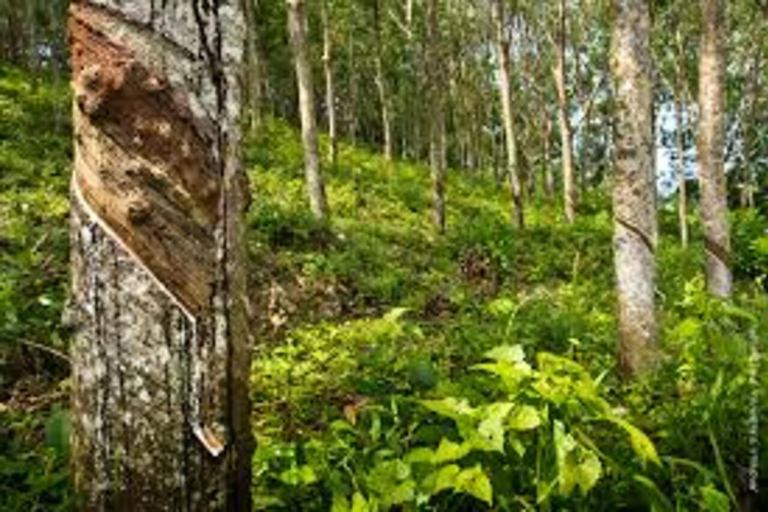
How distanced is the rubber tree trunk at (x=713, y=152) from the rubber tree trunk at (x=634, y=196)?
285cm

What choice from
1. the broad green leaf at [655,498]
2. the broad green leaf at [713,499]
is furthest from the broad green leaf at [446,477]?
the broad green leaf at [713,499]

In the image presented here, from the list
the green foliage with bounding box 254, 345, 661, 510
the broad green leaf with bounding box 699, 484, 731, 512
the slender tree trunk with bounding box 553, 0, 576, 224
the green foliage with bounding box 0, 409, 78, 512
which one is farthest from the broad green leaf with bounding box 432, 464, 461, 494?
the slender tree trunk with bounding box 553, 0, 576, 224

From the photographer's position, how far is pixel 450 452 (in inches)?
88.2

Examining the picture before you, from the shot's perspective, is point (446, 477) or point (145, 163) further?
point (446, 477)

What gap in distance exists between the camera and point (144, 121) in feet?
6.31

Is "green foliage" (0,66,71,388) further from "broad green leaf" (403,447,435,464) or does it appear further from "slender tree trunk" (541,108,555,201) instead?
"slender tree trunk" (541,108,555,201)

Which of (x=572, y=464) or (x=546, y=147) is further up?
(x=572, y=464)

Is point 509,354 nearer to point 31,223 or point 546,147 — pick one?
point 31,223

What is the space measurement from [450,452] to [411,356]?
2.33 meters

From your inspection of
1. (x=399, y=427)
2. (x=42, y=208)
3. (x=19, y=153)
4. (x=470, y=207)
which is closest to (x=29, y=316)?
(x=399, y=427)

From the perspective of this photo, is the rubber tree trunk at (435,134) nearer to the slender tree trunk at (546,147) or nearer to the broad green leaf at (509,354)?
the slender tree trunk at (546,147)

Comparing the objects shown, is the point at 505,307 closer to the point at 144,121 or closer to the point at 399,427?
the point at 399,427

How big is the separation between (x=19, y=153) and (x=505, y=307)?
43.4ft

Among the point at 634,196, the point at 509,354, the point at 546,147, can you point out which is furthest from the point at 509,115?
the point at 509,354
